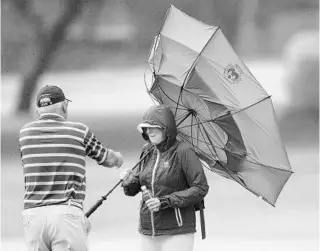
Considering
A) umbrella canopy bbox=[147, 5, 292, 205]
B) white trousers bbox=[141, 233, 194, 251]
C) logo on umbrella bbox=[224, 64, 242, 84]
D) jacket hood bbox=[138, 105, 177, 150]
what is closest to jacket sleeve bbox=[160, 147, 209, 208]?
jacket hood bbox=[138, 105, 177, 150]

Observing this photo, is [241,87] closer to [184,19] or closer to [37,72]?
[184,19]

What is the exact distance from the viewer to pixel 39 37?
1346 centimetres

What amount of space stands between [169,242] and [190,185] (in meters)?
0.38

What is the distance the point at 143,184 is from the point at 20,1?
6.16 metres

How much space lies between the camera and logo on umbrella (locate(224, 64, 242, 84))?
7.61m

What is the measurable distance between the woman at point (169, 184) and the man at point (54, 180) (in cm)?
48

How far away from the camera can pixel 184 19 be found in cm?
791

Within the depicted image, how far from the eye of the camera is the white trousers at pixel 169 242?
7.57 m

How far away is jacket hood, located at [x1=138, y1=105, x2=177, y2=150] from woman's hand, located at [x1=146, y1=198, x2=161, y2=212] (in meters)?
0.36

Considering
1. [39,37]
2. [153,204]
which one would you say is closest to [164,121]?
[153,204]

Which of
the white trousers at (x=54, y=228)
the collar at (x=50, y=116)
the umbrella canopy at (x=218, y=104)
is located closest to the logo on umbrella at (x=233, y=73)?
the umbrella canopy at (x=218, y=104)

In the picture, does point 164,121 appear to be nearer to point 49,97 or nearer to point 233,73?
point 233,73

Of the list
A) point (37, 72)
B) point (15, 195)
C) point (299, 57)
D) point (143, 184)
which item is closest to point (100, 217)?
point (15, 195)

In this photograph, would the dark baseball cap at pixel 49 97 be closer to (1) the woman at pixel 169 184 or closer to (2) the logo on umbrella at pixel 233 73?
(1) the woman at pixel 169 184
